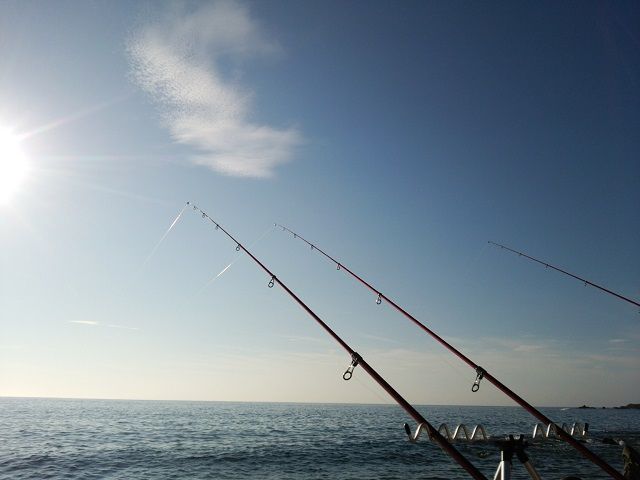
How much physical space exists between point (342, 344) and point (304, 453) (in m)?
28.5

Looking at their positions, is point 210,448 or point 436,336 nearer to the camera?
point 436,336

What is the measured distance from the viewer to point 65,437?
1572 inches

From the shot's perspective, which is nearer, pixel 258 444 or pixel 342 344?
pixel 342 344

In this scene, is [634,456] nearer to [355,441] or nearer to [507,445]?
[507,445]

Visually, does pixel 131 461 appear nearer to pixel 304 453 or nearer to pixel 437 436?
pixel 304 453

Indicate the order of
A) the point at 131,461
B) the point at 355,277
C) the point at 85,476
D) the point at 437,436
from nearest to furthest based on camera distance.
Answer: the point at 437,436, the point at 355,277, the point at 85,476, the point at 131,461

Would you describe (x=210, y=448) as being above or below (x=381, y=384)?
below

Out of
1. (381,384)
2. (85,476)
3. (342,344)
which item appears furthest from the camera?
(85,476)

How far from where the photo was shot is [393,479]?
22.2 metres

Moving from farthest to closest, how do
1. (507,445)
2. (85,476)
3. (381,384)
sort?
1. (85,476)
2. (381,384)
3. (507,445)

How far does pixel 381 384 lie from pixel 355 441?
40.2m

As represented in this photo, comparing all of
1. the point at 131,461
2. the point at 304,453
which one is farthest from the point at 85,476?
the point at 304,453

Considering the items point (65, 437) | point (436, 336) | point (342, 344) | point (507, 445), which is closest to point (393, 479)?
point (436, 336)

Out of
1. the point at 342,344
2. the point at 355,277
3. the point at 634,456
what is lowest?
the point at 634,456
